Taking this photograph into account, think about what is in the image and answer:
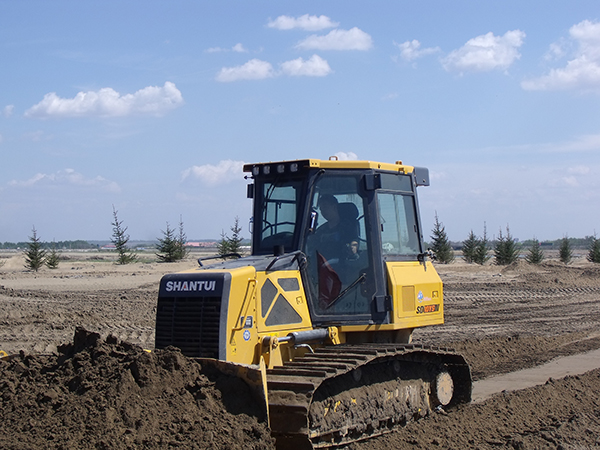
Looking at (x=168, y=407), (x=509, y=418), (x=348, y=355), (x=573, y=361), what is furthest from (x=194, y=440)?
(x=573, y=361)

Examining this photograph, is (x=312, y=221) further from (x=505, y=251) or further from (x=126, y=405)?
(x=505, y=251)

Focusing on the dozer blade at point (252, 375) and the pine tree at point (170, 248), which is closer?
the dozer blade at point (252, 375)

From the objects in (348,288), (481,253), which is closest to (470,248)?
(481,253)

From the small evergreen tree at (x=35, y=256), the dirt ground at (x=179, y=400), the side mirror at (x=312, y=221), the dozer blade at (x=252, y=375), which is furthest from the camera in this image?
the small evergreen tree at (x=35, y=256)

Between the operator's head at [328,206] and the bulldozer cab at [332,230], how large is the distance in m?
0.01

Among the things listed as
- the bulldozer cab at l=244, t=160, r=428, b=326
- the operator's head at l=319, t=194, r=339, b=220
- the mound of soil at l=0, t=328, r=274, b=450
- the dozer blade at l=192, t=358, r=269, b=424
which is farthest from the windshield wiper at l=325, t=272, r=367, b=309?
the mound of soil at l=0, t=328, r=274, b=450

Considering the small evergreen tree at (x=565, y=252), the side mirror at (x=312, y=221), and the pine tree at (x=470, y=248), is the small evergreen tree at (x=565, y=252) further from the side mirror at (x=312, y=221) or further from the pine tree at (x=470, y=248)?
the side mirror at (x=312, y=221)

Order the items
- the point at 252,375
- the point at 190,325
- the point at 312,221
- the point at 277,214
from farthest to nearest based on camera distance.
→ the point at 277,214 < the point at 312,221 < the point at 190,325 < the point at 252,375

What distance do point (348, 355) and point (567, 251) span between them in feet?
140

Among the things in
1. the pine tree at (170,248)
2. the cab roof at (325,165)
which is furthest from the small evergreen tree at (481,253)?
the cab roof at (325,165)

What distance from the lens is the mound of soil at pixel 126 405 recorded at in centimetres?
555

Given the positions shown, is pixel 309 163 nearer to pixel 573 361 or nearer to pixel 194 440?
pixel 194 440

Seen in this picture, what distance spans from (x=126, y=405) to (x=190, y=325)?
48.2 inches

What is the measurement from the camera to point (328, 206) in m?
7.80
